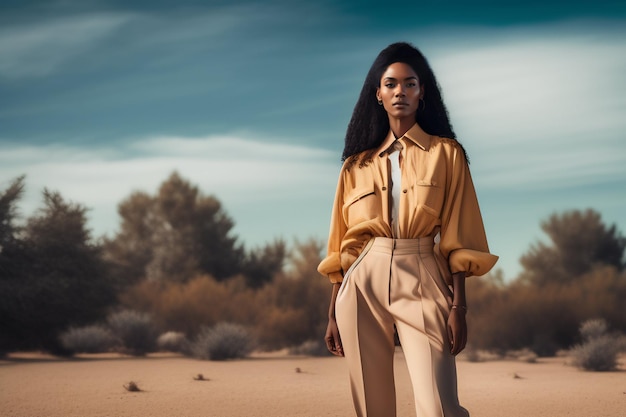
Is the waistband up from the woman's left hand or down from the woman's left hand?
up

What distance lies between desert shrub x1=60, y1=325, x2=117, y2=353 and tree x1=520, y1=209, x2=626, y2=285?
17848mm

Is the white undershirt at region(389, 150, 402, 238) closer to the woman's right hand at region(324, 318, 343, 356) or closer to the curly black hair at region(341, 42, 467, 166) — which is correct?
the curly black hair at region(341, 42, 467, 166)

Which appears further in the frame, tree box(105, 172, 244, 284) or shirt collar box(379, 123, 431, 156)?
tree box(105, 172, 244, 284)

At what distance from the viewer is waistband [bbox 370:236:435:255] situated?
16.0 ft

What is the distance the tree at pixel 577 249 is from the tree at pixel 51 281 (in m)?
17.7

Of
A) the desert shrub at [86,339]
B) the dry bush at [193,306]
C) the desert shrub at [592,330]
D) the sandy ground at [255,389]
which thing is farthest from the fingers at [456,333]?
the dry bush at [193,306]

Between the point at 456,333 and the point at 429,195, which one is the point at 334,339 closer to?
the point at 456,333

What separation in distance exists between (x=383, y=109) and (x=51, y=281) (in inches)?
673

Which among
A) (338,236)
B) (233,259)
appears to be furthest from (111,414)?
(233,259)

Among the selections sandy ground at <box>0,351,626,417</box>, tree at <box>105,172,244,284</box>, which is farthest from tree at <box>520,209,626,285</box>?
sandy ground at <box>0,351,626,417</box>

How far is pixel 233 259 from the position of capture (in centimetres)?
3338

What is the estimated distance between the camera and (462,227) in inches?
192

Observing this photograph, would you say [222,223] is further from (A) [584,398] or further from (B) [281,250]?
(A) [584,398]

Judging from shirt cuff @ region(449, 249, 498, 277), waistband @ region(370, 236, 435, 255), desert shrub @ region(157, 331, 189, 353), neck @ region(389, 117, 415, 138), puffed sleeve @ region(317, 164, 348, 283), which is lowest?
desert shrub @ region(157, 331, 189, 353)
